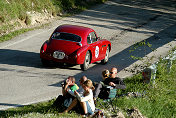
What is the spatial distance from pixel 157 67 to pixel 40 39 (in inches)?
340

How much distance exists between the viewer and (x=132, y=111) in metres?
9.49

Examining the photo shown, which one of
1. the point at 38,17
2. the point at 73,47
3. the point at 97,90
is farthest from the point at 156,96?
the point at 38,17

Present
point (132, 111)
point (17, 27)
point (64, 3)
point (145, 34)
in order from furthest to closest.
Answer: point (64, 3)
point (145, 34)
point (17, 27)
point (132, 111)

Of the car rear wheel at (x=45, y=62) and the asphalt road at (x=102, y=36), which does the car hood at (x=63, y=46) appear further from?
the asphalt road at (x=102, y=36)

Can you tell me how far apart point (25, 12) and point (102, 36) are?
5.13 metres

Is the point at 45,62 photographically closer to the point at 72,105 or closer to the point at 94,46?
the point at 94,46

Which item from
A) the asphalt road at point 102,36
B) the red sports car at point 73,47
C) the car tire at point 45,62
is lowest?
the asphalt road at point 102,36

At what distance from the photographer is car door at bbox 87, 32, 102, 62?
15.0 m

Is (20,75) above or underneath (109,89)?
underneath

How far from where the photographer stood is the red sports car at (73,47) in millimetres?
14008

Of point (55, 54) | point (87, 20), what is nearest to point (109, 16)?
point (87, 20)

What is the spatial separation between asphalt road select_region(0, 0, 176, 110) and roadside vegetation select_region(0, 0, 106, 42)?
0.83 metres

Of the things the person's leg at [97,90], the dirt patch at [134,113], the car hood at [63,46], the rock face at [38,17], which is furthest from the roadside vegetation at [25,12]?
the dirt patch at [134,113]

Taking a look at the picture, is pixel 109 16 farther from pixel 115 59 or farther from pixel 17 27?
pixel 115 59
